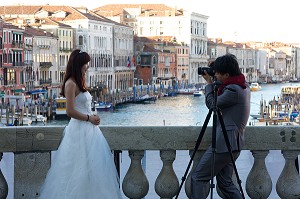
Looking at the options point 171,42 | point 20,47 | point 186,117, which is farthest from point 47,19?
point 171,42

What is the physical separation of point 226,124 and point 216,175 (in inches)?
7.3

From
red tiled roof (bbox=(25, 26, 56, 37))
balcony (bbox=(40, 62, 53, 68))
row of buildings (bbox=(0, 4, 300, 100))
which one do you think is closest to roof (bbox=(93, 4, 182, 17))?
row of buildings (bbox=(0, 4, 300, 100))

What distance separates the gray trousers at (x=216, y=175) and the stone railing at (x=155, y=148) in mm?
93

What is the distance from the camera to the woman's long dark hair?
2660 mm

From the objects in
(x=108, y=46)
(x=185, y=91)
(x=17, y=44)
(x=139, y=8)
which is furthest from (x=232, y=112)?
(x=139, y=8)

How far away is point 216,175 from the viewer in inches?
104

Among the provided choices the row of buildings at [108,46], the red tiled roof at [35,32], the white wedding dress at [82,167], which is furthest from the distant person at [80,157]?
the red tiled roof at [35,32]

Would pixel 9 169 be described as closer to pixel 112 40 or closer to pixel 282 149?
pixel 282 149

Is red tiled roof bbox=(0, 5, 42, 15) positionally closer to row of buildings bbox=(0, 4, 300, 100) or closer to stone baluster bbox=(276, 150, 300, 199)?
row of buildings bbox=(0, 4, 300, 100)

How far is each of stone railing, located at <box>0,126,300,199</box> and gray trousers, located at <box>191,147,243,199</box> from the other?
93 millimetres

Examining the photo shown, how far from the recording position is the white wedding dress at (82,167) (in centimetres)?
261

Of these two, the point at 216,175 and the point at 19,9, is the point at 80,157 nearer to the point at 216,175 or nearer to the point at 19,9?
the point at 216,175

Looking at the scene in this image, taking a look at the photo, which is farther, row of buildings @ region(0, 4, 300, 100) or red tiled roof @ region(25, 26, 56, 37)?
red tiled roof @ region(25, 26, 56, 37)

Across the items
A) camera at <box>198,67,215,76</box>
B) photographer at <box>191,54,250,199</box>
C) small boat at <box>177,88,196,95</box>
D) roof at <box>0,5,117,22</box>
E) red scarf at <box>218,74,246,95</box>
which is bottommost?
small boat at <box>177,88,196,95</box>
